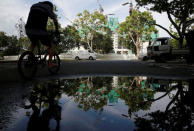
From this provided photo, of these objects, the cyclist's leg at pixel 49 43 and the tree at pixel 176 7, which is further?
the tree at pixel 176 7

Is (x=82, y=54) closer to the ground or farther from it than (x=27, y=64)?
farther from it

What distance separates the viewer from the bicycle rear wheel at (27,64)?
14.8 feet

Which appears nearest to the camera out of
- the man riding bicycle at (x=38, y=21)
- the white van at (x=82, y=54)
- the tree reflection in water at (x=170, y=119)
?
the tree reflection in water at (x=170, y=119)

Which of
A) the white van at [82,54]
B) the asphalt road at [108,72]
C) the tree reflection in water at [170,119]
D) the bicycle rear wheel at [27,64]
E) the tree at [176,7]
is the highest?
the tree at [176,7]

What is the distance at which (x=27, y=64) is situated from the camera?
4.69 m

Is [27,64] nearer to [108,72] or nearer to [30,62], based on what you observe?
[30,62]

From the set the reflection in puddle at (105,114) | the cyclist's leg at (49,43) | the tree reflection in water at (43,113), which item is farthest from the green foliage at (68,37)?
the reflection in puddle at (105,114)

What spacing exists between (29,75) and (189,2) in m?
16.1

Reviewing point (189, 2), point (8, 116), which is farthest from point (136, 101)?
point (189, 2)

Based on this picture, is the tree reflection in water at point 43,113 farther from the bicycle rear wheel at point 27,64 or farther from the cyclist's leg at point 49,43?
the cyclist's leg at point 49,43

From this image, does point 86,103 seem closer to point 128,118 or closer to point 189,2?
point 128,118

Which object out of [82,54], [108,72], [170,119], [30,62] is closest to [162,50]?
[108,72]

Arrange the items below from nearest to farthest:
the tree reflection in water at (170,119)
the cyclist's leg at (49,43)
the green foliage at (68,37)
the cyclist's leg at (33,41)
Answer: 1. the tree reflection in water at (170,119)
2. the cyclist's leg at (33,41)
3. the cyclist's leg at (49,43)
4. the green foliage at (68,37)

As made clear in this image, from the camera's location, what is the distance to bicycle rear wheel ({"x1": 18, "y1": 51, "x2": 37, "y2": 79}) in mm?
4500
